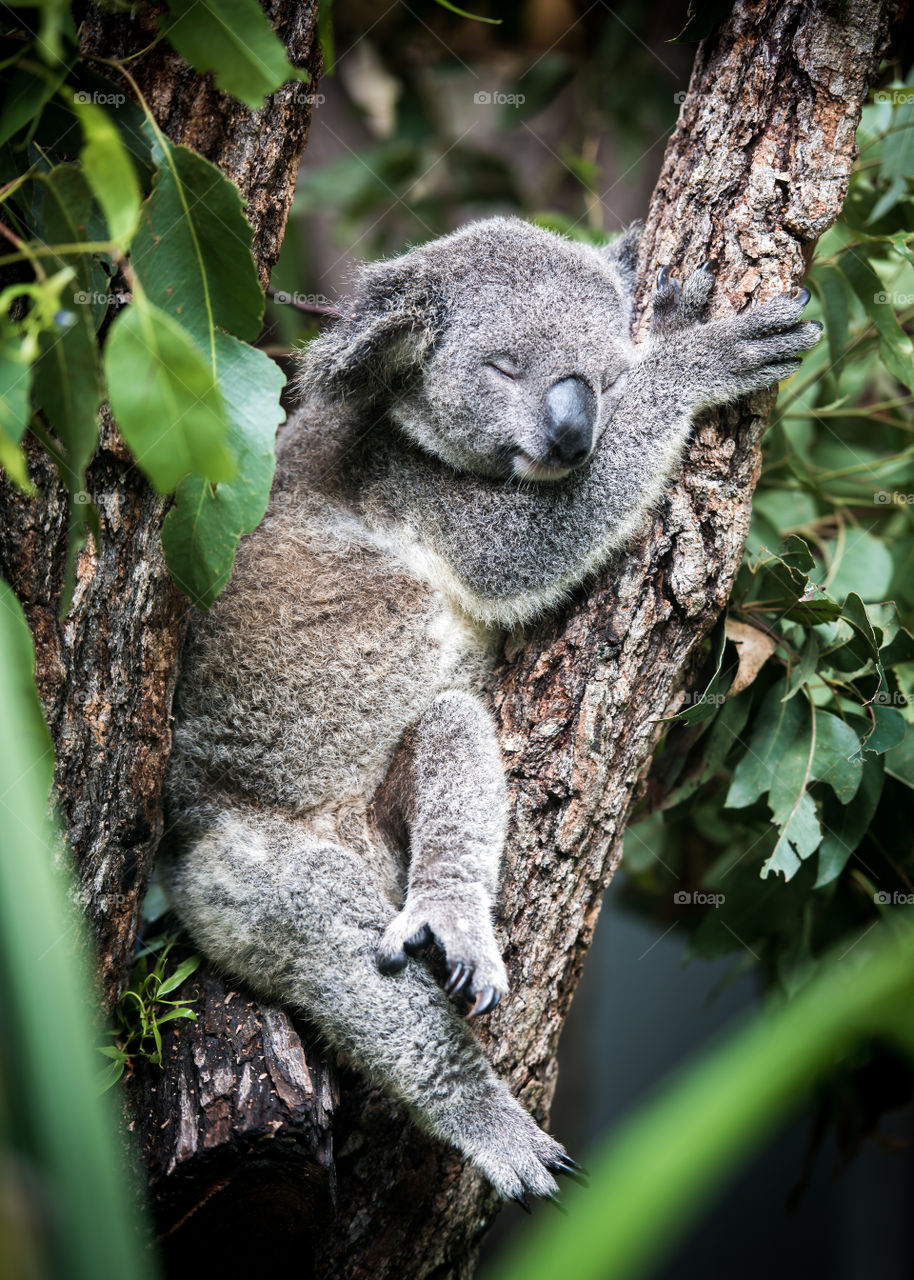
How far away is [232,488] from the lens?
1506mm

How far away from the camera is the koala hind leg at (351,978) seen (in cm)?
191

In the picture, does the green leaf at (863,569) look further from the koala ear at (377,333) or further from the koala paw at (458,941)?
the koala paw at (458,941)

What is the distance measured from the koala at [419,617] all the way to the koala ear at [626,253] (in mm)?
14

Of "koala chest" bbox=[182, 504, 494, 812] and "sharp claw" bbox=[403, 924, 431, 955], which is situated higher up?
"koala chest" bbox=[182, 504, 494, 812]

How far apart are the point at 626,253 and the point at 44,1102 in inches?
101

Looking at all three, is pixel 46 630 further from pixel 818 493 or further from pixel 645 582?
pixel 818 493

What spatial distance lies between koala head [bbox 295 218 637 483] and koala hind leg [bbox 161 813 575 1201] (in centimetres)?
104

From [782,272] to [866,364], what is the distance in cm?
134

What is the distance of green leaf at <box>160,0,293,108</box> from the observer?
137cm

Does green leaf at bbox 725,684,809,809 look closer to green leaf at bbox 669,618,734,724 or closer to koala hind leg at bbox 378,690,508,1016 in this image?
green leaf at bbox 669,618,734,724

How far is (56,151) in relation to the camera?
5.39 feet

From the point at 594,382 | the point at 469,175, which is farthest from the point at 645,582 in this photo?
the point at 469,175

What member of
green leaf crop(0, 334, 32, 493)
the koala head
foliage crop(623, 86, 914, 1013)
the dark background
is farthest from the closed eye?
the dark background

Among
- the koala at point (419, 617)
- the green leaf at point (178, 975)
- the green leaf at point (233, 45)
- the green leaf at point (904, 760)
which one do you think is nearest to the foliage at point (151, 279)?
the green leaf at point (233, 45)
